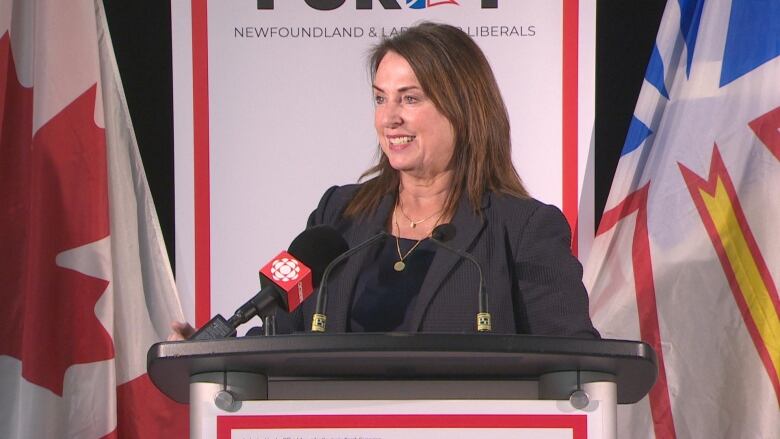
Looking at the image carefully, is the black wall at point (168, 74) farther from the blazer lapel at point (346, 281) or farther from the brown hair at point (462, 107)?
the blazer lapel at point (346, 281)

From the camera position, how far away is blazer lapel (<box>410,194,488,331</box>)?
2.08 metres

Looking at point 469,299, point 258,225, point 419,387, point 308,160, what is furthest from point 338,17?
point 419,387

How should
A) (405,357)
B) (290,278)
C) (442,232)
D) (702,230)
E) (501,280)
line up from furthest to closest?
1. (702,230)
2. (501,280)
3. (442,232)
4. (290,278)
5. (405,357)

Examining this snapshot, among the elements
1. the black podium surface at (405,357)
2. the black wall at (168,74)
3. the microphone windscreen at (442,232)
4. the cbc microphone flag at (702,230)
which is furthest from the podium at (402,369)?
the black wall at (168,74)

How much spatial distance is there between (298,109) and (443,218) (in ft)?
3.43

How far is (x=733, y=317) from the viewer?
3047mm

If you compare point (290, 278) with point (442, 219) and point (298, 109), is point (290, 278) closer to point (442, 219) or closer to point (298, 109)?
point (442, 219)

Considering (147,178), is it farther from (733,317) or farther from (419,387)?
(419,387)

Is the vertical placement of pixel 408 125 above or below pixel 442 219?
above

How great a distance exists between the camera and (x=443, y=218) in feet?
7.55

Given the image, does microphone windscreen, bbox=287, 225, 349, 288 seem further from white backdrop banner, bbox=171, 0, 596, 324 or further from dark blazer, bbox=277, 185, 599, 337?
white backdrop banner, bbox=171, 0, 596, 324

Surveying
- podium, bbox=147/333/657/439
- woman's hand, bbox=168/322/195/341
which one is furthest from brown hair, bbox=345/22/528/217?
podium, bbox=147/333/657/439

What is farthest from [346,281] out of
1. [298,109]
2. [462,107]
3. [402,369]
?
[298,109]

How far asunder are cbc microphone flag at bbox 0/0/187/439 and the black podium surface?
5.49 ft
